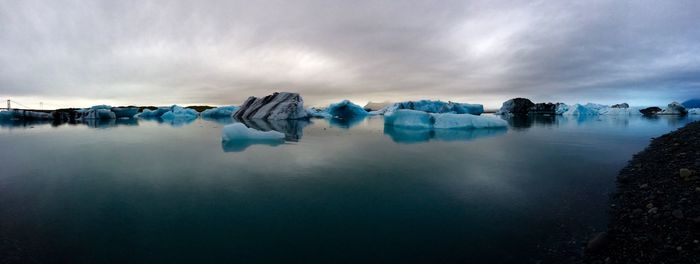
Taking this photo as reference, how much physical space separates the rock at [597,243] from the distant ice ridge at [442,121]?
15.1 m

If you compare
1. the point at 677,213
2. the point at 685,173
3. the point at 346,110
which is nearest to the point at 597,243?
the point at 677,213

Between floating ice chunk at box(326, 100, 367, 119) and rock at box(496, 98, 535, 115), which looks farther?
rock at box(496, 98, 535, 115)

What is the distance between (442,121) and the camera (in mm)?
18047

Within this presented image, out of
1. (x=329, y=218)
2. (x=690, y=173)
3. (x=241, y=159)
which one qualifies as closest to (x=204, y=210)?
(x=329, y=218)

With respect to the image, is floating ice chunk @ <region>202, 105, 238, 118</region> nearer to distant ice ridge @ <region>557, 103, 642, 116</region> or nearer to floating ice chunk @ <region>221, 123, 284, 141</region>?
floating ice chunk @ <region>221, 123, 284, 141</region>

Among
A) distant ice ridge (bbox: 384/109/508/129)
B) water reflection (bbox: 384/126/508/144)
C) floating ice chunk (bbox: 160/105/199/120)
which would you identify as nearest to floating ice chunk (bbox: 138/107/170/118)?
floating ice chunk (bbox: 160/105/199/120)

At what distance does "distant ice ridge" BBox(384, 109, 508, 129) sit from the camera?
58.0 feet

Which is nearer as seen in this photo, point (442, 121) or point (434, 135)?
point (434, 135)

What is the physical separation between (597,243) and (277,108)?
34.9 m

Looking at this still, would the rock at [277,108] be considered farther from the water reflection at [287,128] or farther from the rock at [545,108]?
the rock at [545,108]

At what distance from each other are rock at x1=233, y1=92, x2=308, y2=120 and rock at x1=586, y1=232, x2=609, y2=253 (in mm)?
33617

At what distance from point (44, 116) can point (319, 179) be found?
160 ft

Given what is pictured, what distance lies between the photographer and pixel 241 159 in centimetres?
735

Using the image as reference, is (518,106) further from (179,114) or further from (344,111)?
(179,114)
